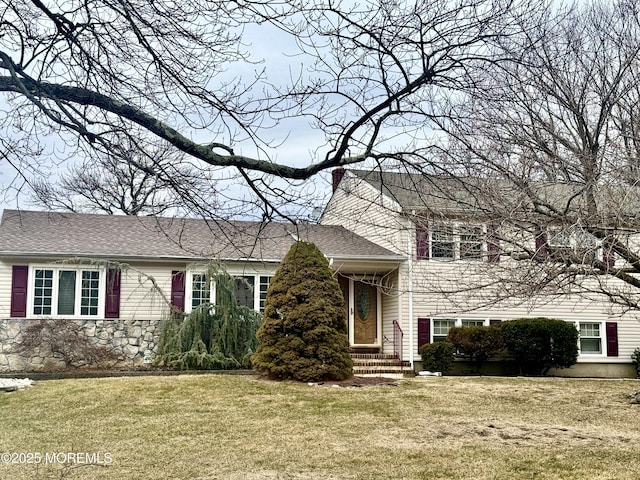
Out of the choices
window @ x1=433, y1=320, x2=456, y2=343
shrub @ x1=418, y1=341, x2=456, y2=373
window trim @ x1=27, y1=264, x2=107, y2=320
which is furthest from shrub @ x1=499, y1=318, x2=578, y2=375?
window trim @ x1=27, y1=264, x2=107, y2=320

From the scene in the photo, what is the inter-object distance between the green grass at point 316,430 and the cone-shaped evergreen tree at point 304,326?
712 millimetres

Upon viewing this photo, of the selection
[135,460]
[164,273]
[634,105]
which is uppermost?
[634,105]

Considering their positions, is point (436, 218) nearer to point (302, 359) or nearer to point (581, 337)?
point (302, 359)

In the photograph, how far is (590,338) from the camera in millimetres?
19734

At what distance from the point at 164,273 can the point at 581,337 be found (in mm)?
11890

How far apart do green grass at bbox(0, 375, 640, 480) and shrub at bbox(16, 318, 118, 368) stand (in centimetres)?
243

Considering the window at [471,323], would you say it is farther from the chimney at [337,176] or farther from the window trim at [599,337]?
the chimney at [337,176]

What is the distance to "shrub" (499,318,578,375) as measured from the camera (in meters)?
17.9

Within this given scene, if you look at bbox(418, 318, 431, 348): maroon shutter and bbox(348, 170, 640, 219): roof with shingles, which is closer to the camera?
bbox(348, 170, 640, 219): roof with shingles

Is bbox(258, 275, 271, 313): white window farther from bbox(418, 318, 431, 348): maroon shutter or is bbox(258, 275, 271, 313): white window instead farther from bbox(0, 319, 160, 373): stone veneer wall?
bbox(418, 318, 431, 348): maroon shutter

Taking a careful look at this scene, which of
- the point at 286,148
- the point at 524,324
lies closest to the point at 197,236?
the point at 524,324

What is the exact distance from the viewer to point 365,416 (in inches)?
418

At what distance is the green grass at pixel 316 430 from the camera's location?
765cm

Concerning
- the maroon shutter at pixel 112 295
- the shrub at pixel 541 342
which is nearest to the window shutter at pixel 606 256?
the shrub at pixel 541 342
